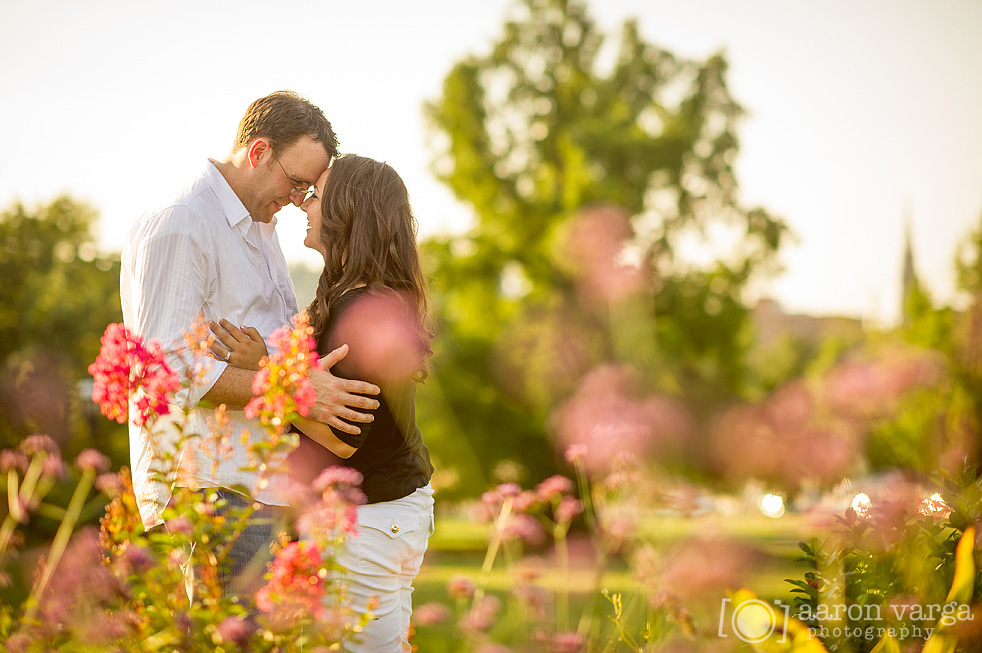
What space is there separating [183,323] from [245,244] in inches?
20.5

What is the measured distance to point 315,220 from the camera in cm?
284

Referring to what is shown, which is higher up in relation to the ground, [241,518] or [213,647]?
[241,518]

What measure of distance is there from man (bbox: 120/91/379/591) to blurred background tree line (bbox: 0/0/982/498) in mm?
10883

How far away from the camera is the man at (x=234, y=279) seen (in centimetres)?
259

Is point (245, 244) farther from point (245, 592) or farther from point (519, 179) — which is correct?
point (519, 179)

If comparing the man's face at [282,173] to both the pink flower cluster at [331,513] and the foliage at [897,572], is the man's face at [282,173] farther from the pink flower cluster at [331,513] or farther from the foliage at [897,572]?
the foliage at [897,572]

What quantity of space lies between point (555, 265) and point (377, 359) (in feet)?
45.1

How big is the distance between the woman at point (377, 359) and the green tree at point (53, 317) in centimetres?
1056

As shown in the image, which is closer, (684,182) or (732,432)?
(732,432)

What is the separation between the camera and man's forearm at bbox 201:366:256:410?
2691 mm

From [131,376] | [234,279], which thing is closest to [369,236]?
[234,279]

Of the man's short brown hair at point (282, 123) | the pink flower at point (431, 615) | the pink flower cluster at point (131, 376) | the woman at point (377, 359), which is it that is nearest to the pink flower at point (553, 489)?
the woman at point (377, 359)

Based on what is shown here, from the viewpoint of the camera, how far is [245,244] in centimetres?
314

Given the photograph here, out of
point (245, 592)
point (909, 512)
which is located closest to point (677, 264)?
point (909, 512)
